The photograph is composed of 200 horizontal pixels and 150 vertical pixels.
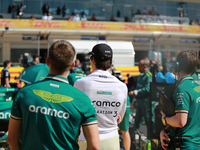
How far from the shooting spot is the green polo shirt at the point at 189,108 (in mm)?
2129

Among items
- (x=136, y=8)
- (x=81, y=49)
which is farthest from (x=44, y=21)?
(x=136, y=8)

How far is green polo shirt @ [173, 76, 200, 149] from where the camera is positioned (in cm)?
213

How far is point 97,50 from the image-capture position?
2.23 metres

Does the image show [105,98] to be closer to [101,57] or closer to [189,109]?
[101,57]

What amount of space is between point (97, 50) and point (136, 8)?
26687mm

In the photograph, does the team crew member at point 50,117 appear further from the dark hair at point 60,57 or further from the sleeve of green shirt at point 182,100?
the sleeve of green shirt at point 182,100

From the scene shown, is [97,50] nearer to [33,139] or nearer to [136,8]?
[33,139]

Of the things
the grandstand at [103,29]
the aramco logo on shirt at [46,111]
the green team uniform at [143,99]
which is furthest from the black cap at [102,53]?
the grandstand at [103,29]

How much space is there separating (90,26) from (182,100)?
66.2 ft

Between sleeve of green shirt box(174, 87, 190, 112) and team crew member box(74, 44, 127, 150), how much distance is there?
19.0 inches

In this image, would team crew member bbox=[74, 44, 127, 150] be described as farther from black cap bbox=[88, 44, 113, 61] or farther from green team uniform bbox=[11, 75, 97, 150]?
green team uniform bbox=[11, 75, 97, 150]

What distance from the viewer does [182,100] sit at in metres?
2.12

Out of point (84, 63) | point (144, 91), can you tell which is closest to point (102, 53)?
point (144, 91)

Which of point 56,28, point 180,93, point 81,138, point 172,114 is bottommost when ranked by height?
point 81,138
